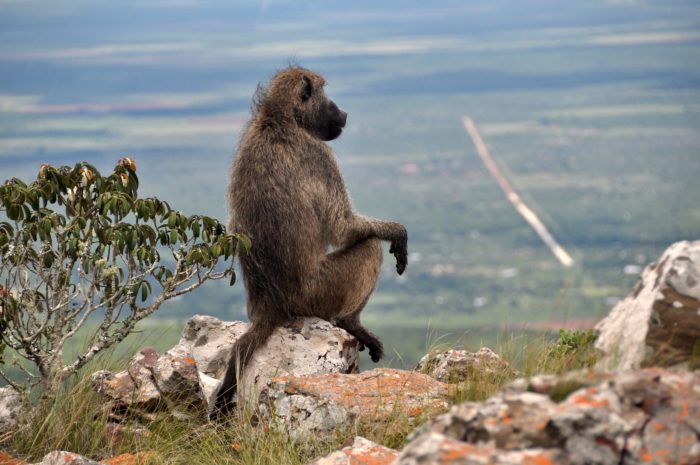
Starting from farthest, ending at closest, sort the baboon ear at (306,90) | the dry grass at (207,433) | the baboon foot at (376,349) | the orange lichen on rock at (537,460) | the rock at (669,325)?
the baboon ear at (306,90) → the baboon foot at (376,349) → the dry grass at (207,433) → the rock at (669,325) → the orange lichen on rock at (537,460)

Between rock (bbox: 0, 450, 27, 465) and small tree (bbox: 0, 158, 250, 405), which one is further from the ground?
small tree (bbox: 0, 158, 250, 405)

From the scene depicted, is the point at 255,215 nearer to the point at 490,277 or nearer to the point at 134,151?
the point at 490,277

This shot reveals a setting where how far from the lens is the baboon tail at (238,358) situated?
27.2 feet

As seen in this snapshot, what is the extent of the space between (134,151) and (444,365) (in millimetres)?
182213

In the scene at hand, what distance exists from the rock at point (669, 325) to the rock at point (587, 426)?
2.50ft

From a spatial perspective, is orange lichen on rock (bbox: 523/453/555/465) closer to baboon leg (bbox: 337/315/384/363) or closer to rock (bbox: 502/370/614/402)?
rock (bbox: 502/370/614/402)

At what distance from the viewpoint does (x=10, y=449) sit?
7707 millimetres

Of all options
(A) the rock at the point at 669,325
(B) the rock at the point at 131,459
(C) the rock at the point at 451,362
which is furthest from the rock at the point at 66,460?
(A) the rock at the point at 669,325

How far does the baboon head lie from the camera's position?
31.1ft

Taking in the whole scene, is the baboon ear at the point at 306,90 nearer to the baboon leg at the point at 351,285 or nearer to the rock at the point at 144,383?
the baboon leg at the point at 351,285

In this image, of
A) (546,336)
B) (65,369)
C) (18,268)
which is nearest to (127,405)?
(65,369)

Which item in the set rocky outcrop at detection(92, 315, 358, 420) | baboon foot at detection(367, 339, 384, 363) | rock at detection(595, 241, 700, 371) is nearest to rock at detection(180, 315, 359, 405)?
rocky outcrop at detection(92, 315, 358, 420)

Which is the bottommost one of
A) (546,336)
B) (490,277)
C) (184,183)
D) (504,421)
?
(490,277)

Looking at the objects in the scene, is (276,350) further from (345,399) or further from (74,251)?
(74,251)
